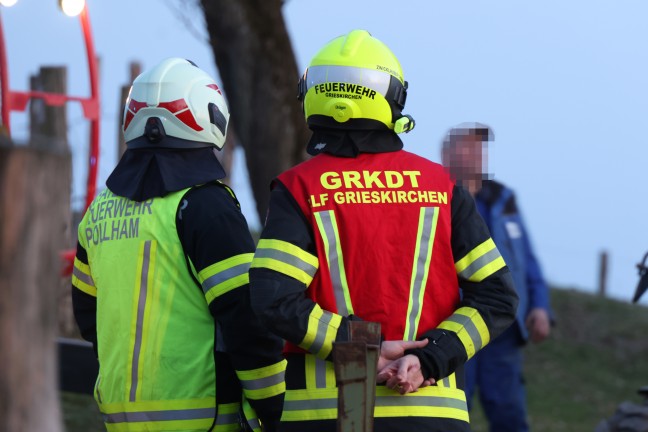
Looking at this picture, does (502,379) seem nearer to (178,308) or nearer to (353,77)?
(178,308)

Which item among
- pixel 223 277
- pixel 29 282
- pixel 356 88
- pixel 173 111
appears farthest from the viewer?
pixel 173 111

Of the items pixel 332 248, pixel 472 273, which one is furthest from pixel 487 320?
pixel 332 248

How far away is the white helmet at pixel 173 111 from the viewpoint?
164 inches

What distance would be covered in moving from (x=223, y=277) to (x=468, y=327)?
80 cm

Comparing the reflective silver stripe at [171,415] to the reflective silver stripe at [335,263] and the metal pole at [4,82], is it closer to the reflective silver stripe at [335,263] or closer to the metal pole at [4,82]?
the reflective silver stripe at [335,263]

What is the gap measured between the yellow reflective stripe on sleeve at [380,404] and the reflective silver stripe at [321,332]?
0.14 metres

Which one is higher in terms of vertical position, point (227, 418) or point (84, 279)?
point (84, 279)

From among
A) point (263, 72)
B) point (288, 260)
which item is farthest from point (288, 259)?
point (263, 72)

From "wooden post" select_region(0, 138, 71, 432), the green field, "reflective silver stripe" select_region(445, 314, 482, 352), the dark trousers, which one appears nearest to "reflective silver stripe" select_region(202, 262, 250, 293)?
"reflective silver stripe" select_region(445, 314, 482, 352)

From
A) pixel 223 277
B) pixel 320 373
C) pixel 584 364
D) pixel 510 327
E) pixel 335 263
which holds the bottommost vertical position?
pixel 584 364

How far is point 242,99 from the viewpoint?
10.2 meters

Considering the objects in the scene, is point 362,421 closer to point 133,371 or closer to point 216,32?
point 133,371

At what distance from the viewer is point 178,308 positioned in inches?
157

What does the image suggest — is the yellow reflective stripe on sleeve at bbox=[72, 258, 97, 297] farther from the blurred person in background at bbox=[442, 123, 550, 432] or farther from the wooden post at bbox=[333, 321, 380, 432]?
the blurred person in background at bbox=[442, 123, 550, 432]
